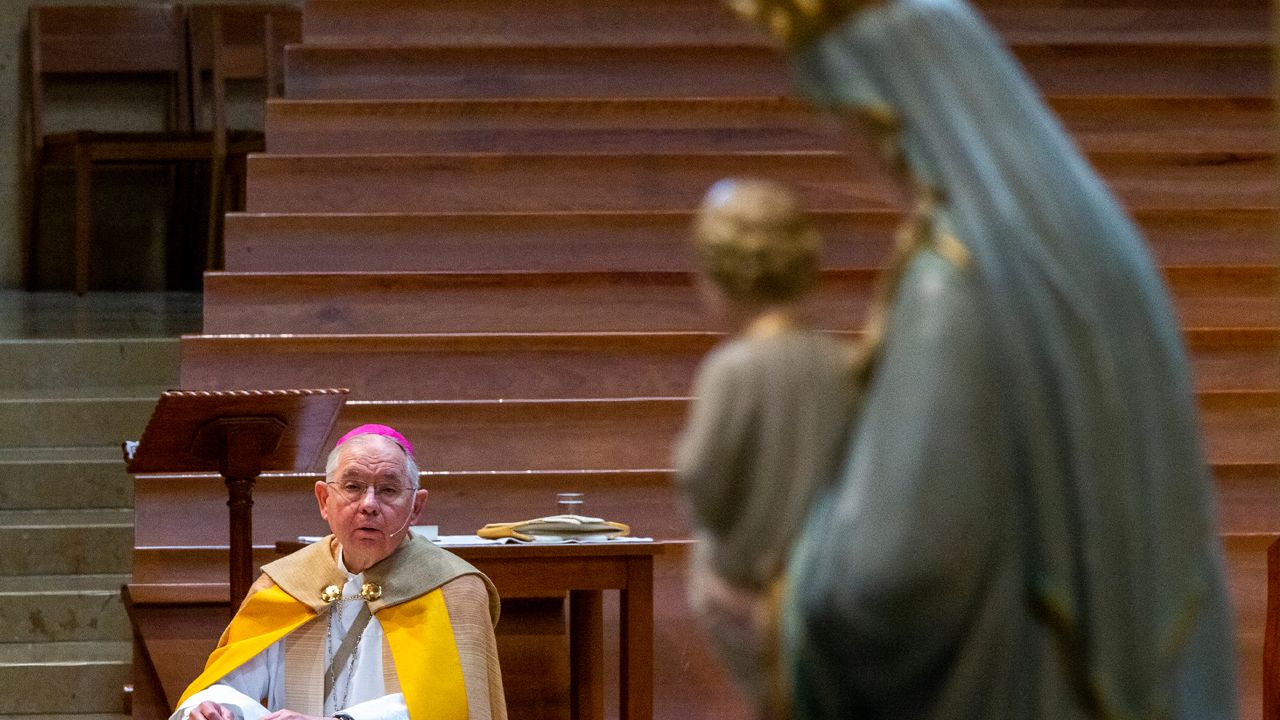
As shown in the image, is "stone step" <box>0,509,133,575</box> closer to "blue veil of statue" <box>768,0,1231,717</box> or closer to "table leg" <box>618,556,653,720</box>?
"table leg" <box>618,556,653,720</box>

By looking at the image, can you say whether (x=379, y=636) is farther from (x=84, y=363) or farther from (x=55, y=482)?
(x=84, y=363)

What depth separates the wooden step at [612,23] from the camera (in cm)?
680

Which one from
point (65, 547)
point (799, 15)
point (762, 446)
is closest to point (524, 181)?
point (65, 547)

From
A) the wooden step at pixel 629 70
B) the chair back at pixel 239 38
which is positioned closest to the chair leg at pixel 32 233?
the chair back at pixel 239 38

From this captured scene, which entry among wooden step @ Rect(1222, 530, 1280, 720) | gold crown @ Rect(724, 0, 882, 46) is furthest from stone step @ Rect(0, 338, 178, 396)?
gold crown @ Rect(724, 0, 882, 46)

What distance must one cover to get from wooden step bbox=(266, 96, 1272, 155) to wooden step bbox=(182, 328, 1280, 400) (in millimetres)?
959

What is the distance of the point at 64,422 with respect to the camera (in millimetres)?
6332

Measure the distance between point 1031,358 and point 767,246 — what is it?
22cm

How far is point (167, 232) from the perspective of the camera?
9.60m

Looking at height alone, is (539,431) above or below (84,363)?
below

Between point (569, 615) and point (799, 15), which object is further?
point (569, 615)

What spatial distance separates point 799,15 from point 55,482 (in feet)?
16.8

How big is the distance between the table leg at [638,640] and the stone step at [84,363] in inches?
114

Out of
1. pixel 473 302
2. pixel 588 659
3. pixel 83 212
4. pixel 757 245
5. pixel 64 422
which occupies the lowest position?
pixel 588 659
